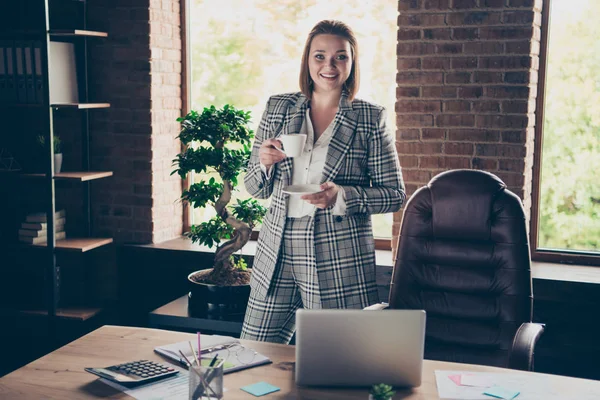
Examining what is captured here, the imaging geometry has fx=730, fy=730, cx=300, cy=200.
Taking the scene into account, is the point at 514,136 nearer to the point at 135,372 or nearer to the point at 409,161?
the point at 409,161

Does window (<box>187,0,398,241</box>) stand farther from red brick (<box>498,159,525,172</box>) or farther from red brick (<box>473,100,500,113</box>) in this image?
red brick (<box>498,159,525,172</box>)

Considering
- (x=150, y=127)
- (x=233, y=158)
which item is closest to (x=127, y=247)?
(x=150, y=127)

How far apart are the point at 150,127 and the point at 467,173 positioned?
6.58ft

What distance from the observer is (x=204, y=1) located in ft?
13.7

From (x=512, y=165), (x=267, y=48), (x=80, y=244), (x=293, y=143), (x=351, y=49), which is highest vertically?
(x=267, y=48)

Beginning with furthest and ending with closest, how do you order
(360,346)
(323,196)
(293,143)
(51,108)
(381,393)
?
1. (51,108)
2. (323,196)
3. (293,143)
4. (360,346)
5. (381,393)

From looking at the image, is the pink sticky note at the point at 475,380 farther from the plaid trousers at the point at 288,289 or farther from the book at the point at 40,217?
the book at the point at 40,217

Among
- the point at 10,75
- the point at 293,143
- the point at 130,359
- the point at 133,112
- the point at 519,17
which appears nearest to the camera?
the point at 130,359

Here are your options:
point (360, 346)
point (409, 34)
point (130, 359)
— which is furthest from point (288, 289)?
point (409, 34)

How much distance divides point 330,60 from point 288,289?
2.76 feet

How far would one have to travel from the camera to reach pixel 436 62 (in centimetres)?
350

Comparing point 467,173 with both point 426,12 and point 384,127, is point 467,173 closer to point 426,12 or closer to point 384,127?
point 384,127

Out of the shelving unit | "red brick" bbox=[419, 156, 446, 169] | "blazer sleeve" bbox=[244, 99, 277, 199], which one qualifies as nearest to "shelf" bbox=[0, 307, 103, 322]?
the shelving unit

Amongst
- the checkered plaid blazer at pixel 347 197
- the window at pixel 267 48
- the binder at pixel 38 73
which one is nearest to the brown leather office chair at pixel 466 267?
the checkered plaid blazer at pixel 347 197
